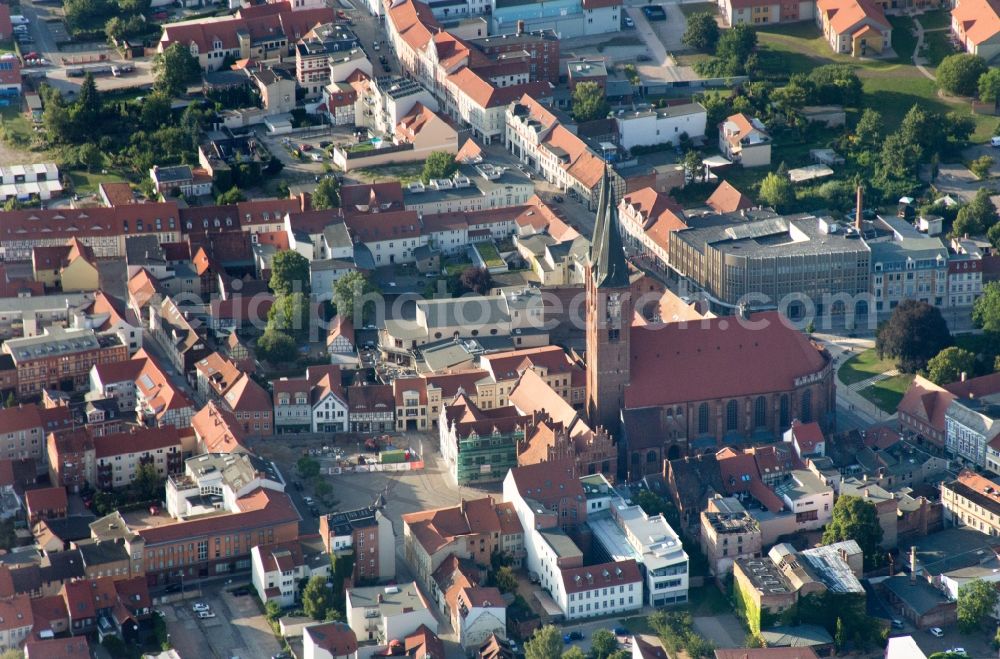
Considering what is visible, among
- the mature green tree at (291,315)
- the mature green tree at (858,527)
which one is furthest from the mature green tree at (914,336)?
the mature green tree at (291,315)

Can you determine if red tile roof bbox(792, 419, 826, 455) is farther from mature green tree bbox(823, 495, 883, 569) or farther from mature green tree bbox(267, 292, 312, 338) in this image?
Answer: mature green tree bbox(267, 292, 312, 338)

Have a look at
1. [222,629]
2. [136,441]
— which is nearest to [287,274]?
[136,441]

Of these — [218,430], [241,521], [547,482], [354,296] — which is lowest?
[241,521]

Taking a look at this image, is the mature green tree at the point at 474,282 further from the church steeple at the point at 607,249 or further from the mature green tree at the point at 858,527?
the mature green tree at the point at 858,527

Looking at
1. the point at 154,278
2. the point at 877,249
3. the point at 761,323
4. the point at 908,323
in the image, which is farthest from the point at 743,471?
the point at 154,278

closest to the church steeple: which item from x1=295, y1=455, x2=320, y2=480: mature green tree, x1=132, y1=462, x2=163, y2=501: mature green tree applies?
x1=295, y1=455, x2=320, y2=480: mature green tree

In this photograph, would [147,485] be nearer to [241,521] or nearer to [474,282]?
[241,521]
